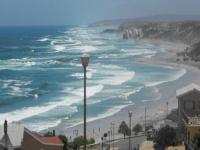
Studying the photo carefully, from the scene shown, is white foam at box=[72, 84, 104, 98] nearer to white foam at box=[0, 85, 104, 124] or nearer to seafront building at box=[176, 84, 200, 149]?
white foam at box=[0, 85, 104, 124]

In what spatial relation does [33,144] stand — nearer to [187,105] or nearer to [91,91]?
[187,105]

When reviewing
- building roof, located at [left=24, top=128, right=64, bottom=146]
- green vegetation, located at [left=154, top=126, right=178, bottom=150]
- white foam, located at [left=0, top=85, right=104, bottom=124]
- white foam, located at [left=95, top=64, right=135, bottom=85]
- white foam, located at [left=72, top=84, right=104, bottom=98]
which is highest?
building roof, located at [left=24, top=128, right=64, bottom=146]

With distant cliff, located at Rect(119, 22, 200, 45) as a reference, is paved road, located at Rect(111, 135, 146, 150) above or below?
above

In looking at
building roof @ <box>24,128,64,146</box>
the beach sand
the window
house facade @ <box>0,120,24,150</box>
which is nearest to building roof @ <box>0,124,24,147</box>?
house facade @ <box>0,120,24,150</box>

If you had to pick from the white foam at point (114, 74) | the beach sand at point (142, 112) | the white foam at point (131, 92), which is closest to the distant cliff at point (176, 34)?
the white foam at point (114, 74)

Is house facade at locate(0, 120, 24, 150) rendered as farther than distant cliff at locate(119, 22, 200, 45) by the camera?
No

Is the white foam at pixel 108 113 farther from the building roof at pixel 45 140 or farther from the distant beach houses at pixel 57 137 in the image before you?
the building roof at pixel 45 140

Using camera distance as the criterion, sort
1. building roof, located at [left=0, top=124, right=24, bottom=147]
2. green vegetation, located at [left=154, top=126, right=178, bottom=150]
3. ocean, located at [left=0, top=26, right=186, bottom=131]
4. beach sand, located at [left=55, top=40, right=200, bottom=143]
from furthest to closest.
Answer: ocean, located at [left=0, top=26, right=186, bottom=131]
beach sand, located at [left=55, top=40, right=200, bottom=143]
green vegetation, located at [left=154, top=126, right=178, bottom=150]
building roof, located at [left=0, top=124, right=24, bottom=147]

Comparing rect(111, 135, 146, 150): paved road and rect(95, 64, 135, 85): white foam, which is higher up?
rect(111, 135, 146, 150): paved road

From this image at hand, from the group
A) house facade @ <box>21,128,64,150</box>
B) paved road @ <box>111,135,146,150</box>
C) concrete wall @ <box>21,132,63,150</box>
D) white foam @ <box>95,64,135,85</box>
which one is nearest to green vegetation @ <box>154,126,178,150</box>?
paved road @ <box>111,135,146,150</box>

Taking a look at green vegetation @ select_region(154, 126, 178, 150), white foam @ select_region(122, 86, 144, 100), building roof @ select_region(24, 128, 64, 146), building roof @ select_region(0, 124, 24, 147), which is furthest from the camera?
white foam @ select_region(122, 86, 144, 100)

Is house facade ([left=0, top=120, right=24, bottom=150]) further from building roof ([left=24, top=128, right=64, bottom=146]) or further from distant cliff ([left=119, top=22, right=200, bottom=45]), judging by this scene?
distant cliff ([left=119, top=22, right=200, bottom=45])

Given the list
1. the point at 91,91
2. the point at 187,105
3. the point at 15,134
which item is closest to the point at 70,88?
the point at 91,91

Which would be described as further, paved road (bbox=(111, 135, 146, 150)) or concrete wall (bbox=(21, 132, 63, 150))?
paved road (bbox=(111, 135, 146, 150))
